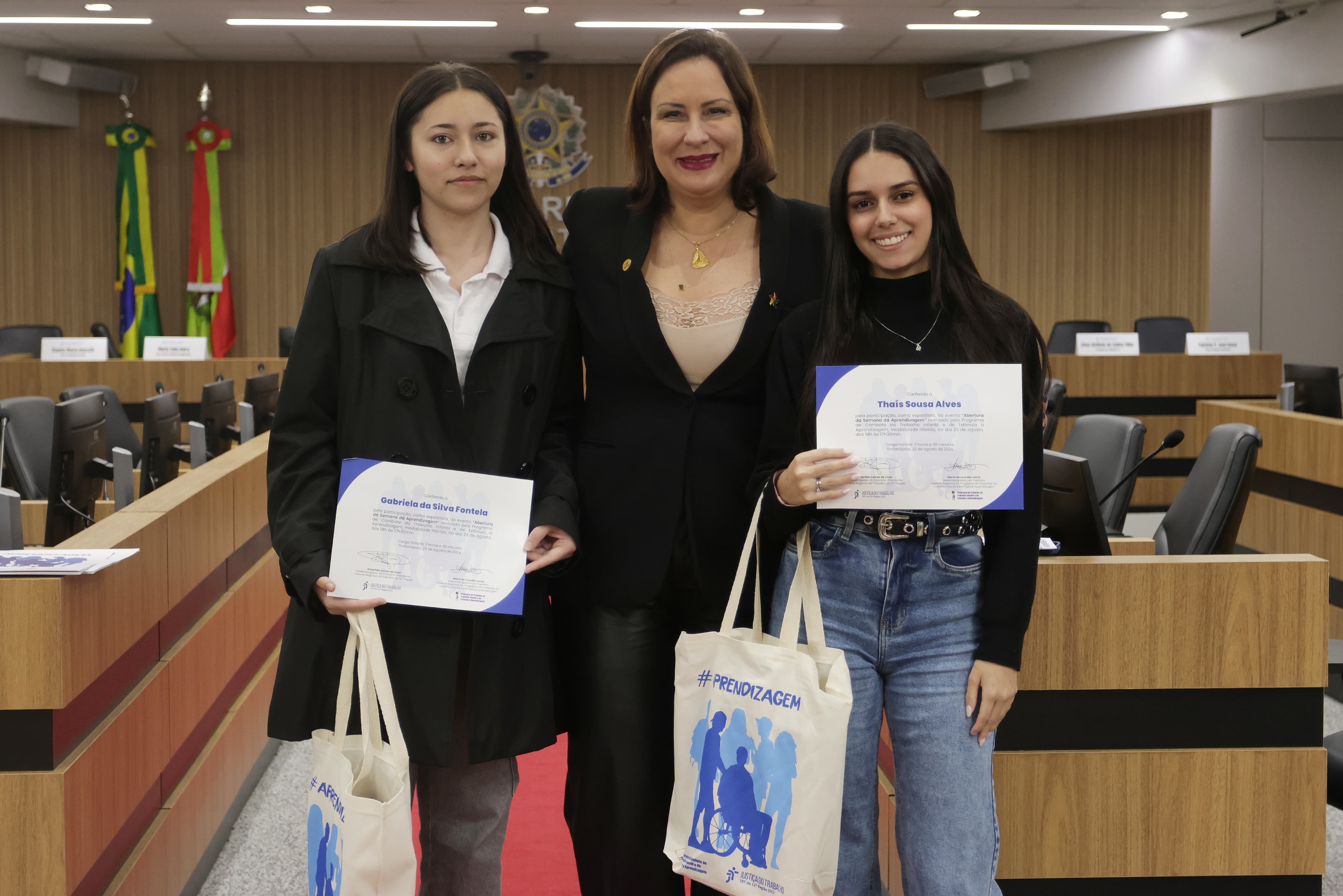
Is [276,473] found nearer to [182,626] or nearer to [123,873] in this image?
[123,873]

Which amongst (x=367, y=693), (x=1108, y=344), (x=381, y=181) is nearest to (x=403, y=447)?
(x=367, y=693)

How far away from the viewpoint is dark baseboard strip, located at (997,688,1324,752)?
6.69 ft

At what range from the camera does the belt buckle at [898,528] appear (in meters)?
1.54

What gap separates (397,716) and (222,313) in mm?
9100

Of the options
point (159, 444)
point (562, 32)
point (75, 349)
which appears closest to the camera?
point (159, 444)

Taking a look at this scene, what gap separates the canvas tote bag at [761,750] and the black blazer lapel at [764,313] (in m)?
0.23

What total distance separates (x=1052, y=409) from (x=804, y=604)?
2.86 ft

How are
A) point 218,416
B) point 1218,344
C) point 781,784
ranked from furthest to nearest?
point 1218,344 < point 218,416 < point 781,784

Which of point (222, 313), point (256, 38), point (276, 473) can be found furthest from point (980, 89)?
point (276, 473)

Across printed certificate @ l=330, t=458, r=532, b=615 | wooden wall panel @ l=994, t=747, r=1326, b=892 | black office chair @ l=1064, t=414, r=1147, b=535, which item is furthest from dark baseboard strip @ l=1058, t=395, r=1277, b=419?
printed certificate @ l=330, t=458, r=532, b=615

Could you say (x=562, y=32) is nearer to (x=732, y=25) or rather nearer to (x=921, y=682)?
(x=732, y=25)

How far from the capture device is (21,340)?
857cm

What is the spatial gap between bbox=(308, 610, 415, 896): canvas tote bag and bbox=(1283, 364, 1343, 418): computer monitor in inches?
197

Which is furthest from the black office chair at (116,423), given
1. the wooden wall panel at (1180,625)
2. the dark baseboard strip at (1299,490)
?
the dark baseboard strip at (1299,490)
